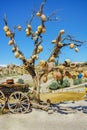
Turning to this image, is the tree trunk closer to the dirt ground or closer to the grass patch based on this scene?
the dirt ground

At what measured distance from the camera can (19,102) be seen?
17.9 metres

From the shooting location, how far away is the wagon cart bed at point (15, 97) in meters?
17.8

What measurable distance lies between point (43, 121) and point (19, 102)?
213 centimetres

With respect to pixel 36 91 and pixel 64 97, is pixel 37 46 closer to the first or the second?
pixel 36 91

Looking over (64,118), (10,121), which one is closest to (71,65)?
(64,118)

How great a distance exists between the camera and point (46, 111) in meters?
18.3

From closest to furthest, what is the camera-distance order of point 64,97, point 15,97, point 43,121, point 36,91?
point 43,121
point 15,97
point 36,91
point 64,97

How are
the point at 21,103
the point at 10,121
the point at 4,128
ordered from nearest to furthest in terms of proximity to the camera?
1. the point at 4,128
2. the point at 10,121
3. the point at 21,103

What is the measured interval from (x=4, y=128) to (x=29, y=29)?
647cm

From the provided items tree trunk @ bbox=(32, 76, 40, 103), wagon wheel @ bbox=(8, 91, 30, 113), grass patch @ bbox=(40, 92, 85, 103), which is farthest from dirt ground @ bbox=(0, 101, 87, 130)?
grass patch @ bbox=(40, 92, 85, 103)

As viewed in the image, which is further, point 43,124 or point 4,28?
point 4,28

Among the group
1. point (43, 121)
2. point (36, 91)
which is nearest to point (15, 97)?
point (36, 91)

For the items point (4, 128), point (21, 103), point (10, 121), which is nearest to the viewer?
point (4, 128)

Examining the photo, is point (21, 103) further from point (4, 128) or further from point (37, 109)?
point (4, 128)
